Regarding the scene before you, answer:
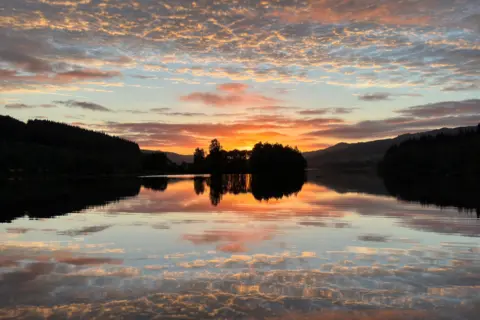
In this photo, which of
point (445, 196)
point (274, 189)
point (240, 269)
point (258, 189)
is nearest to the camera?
point (240, 269)

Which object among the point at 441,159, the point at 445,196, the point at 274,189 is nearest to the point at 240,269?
the point at 445,196

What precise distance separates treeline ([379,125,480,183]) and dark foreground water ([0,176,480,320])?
377 ft

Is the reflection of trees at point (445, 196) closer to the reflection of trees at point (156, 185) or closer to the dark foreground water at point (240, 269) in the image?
the dark foreground water at point (240, 269)

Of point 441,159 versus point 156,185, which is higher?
point 441,159

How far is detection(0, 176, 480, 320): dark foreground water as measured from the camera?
30.0ft

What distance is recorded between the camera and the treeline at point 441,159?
14225cm

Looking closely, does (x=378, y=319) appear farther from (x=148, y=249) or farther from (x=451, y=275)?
(x=148, y=249)

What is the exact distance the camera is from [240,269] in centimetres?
1262

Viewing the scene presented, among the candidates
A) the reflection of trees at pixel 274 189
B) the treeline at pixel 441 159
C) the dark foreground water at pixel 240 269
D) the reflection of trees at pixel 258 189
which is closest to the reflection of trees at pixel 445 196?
the dark foreground water at pixel 240 269

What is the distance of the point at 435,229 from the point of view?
21.1 metres

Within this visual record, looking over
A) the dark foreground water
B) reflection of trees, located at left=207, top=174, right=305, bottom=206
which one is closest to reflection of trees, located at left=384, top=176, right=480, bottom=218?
the dark foreground water

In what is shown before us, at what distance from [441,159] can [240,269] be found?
167m

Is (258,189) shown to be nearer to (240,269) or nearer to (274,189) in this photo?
(274,189)

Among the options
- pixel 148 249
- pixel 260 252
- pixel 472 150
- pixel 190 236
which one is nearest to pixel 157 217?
pixel 190 236
